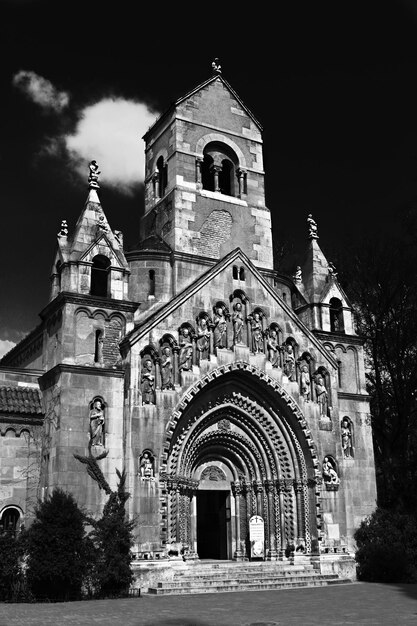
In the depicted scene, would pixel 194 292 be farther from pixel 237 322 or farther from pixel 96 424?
pixel 96 424

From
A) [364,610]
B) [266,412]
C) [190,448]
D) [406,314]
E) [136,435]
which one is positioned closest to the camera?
[364,610]

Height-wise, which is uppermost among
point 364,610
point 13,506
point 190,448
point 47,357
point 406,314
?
point 406,314

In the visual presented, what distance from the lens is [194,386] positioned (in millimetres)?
24656

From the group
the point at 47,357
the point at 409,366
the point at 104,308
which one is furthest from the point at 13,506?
the point at 409,366

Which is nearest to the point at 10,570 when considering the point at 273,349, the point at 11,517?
the point at 11,517

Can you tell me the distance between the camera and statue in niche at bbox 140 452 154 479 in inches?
907

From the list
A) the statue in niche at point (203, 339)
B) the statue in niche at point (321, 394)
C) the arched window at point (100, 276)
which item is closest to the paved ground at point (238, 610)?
the statue in niche at point (321, 394)

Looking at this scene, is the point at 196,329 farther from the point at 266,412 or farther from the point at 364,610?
the point at 364,610

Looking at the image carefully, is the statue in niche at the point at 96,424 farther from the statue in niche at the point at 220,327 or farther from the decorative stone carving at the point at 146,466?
the statue in niche at the point at 220,327

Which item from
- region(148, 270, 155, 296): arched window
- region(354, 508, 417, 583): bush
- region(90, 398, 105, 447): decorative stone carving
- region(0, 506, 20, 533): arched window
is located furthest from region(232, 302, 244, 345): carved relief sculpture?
region(0, 506, 20, 533): arched window

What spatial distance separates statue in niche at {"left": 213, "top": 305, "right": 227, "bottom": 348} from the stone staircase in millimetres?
7799

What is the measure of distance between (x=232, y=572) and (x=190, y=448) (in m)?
4.44

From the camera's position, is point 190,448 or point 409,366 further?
point 409,366

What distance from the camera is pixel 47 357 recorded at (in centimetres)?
2569
